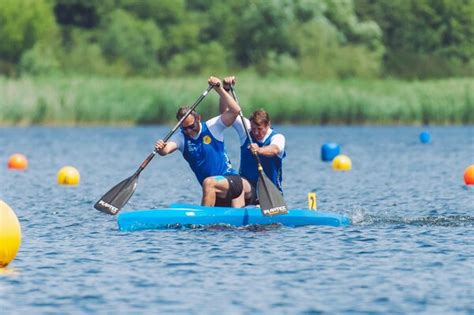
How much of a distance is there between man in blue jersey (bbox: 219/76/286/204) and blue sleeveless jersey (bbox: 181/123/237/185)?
0.29m

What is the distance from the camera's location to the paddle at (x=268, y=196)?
1551 cm

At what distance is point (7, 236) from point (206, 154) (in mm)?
3901

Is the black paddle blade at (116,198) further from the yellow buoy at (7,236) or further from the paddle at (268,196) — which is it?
the yellow buoy at (7,236)

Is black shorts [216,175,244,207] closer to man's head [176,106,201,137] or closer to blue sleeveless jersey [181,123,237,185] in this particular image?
blue sleeveless jersey [181,123,237,185]

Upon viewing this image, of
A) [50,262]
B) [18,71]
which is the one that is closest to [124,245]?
[50,262]

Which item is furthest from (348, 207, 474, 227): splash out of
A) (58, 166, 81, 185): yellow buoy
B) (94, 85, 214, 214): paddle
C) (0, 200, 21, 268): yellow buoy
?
(58, 166, 81, 185): yellow buoy

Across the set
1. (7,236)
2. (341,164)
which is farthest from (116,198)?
(341,164)

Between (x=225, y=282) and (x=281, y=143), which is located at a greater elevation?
(x=281, y=143)

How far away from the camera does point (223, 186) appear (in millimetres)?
15891

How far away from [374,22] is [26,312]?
62875mm

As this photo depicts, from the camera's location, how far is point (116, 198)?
16859 millimetres

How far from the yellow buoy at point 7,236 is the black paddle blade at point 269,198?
12.0 feet

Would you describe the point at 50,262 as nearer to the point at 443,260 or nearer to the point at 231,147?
the point at 443,260

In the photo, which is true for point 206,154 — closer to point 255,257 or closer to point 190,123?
point 190,123
